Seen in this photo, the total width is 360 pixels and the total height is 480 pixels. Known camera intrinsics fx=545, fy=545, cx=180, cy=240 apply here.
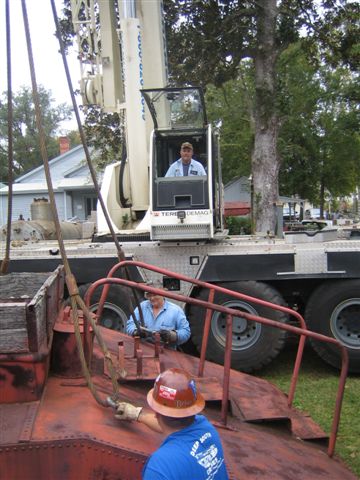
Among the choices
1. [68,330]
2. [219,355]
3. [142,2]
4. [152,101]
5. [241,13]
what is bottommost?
[219,355]

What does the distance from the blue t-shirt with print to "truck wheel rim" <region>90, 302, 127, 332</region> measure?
4.48 m

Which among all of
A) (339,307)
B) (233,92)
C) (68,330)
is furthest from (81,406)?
(233,92)

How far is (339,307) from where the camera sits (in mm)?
6648

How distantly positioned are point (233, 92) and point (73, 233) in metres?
19.4

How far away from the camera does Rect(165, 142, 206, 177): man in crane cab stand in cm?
696

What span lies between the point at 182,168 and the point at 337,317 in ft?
8.81

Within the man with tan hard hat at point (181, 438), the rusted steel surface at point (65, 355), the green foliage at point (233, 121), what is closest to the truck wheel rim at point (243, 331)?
the rusted steel surface at point (65, 355)

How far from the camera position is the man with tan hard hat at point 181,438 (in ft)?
7.12

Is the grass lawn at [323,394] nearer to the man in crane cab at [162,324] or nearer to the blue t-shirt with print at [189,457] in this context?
the man in crane cab at [162,324]

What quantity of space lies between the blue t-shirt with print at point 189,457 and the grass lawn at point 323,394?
7.74 ft

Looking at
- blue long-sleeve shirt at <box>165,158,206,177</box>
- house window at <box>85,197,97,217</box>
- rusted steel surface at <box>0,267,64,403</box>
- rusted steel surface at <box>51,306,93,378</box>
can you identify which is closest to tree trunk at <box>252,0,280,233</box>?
blue long-sleeve shirt at <box>165,158,206,177</box>

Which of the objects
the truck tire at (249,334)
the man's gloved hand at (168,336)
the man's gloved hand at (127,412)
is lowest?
the truck tire at (249,334)

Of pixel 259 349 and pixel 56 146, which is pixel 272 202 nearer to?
pixel 259 349

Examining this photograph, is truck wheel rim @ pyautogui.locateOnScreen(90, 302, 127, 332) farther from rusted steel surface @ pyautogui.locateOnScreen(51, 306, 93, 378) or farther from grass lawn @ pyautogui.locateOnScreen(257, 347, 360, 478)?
rusted steel surface @ pyautogui.locateOnScreen(51, 306, 93, 378)
